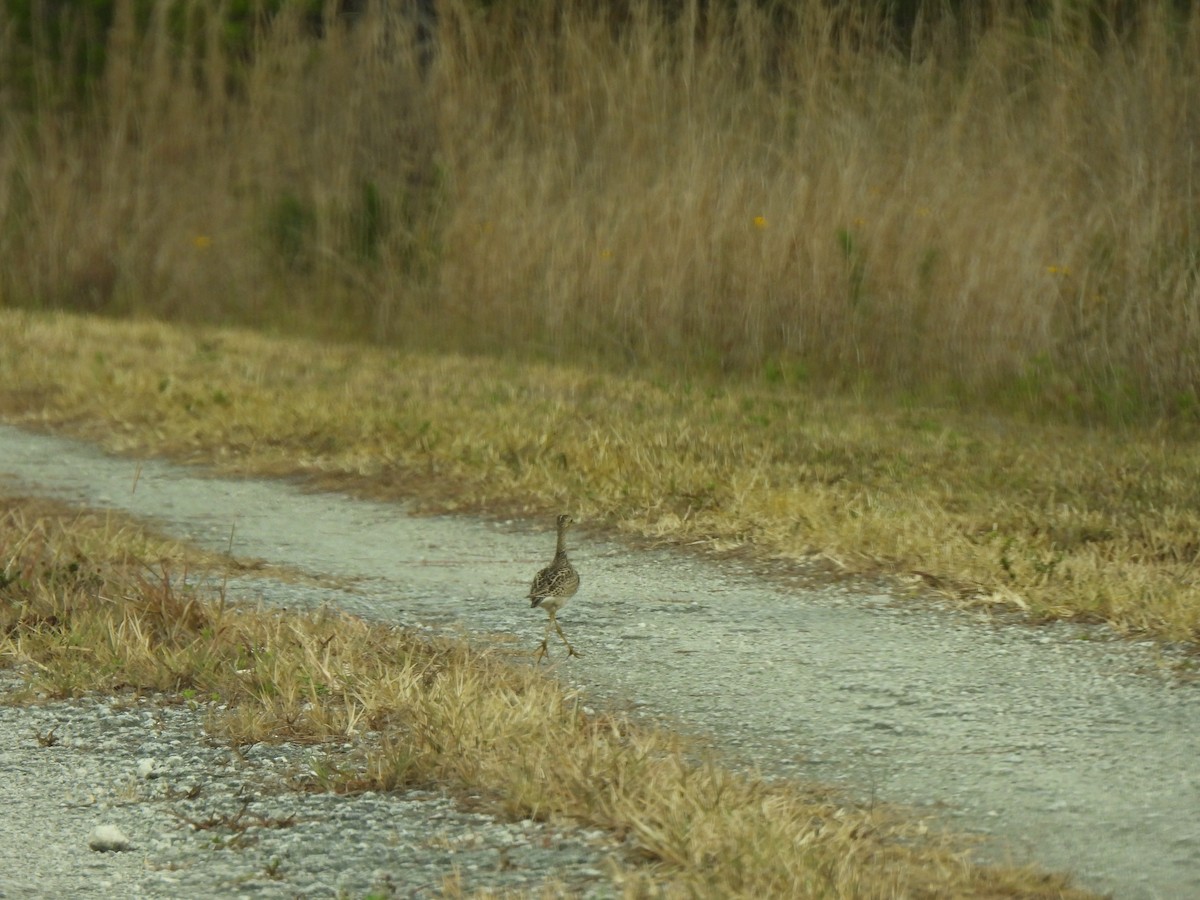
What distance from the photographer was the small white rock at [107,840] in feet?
11.8

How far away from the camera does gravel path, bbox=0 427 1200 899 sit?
3.75m

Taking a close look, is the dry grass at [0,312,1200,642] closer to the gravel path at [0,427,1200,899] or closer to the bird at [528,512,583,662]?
the gravel path at [0,427,1200,899]

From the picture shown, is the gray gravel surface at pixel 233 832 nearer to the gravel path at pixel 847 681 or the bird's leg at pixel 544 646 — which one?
the gravel path at pixel 847 681

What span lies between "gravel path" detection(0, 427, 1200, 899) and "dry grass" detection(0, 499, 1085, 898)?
150 mm

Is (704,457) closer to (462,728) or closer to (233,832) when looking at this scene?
(462,728)

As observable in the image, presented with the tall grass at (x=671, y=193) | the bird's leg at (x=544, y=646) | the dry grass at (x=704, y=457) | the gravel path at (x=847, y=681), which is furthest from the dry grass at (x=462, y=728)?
the tall grass at (x=671, y=193)

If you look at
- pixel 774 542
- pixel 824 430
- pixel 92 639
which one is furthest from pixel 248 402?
pixel 92 639

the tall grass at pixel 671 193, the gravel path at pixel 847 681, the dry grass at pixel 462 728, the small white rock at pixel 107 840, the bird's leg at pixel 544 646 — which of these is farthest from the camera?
the tall grass at pixel 671 193

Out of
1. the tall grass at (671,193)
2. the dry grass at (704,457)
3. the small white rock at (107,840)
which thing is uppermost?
the tall grass at (671,193)

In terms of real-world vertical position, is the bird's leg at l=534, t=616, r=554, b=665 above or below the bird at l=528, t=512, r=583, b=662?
below

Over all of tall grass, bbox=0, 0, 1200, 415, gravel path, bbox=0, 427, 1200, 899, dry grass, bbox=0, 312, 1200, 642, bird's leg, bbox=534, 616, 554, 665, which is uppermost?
tall grass, bbox=0, 0, 1200, 415

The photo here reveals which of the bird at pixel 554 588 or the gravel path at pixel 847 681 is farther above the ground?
the bird at pixel 554 588

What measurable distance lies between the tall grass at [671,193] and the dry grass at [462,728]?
5449 millimetres

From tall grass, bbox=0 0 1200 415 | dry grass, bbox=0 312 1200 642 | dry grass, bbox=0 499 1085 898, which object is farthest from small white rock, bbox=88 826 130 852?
tall grass, bbox=0 0 1200 415
